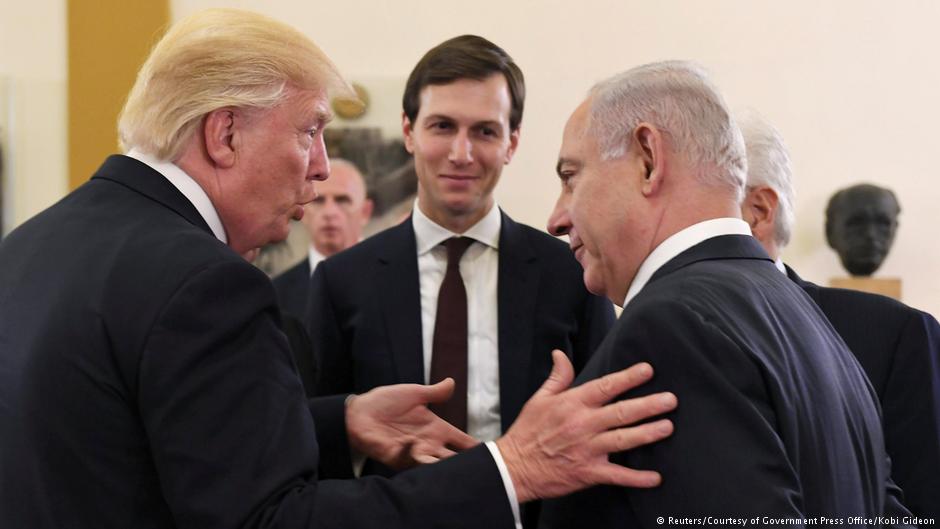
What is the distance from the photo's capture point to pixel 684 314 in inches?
65.0

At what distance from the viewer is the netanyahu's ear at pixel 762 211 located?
2.81 m

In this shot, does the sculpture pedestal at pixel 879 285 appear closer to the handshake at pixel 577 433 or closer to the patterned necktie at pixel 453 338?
the patterned necktie at pixel 453 338

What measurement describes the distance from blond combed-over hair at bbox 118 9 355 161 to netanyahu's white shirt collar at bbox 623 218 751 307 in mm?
727

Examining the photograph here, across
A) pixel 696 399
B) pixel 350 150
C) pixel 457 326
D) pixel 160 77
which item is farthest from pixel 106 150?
pixel 696 399

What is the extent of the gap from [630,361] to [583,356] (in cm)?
129

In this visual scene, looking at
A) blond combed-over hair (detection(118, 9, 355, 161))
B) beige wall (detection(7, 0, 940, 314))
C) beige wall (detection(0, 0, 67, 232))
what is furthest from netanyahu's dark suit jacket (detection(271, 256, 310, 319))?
blond combed-over hair (detection(118, 9, 355, 161))

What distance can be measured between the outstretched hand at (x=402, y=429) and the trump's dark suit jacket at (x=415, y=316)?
1.57 ft

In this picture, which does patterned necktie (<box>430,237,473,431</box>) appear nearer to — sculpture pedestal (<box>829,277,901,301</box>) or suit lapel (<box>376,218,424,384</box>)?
suit lapel (<box>376,218,424,384</box>)

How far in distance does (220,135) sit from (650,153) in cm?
75

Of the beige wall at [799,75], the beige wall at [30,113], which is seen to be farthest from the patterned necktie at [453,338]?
the beige wall at [30,113]

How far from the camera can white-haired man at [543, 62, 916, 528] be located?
1.58m

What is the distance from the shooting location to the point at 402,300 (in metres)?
3.02

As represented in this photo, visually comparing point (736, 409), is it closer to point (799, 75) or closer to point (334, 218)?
A: point (334, 218)

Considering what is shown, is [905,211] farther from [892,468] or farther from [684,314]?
[684,314]
